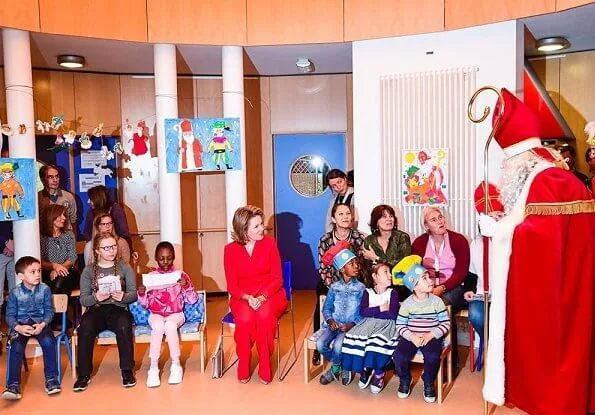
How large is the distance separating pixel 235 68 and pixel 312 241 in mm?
2600

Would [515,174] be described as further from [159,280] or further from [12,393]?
[12,393]

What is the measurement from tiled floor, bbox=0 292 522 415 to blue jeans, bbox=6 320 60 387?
14 centimetres

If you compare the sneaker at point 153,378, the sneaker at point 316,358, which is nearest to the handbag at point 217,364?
the sneaker at point 153,378

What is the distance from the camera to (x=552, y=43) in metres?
5.23

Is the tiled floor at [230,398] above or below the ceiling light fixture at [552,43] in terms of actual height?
below

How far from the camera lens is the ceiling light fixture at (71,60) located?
18.2ft

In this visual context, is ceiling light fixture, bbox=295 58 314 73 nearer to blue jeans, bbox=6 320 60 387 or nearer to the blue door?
the blue door

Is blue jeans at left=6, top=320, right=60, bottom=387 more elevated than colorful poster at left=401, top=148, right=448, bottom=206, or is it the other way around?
colorful poster at left=401, top=148, right=448, bottom=206

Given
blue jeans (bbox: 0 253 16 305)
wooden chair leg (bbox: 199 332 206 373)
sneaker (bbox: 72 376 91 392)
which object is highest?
blue jeans (bbox: 0 253 16 305)

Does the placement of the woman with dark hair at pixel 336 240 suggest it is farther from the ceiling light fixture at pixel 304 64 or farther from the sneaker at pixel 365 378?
the ceiling light fixture at pixel 304 64

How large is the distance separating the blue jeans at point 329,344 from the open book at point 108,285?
1474 mm

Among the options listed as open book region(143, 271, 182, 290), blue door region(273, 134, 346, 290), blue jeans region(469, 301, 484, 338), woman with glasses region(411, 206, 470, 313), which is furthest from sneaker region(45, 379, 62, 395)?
blue door region(273, 134, 346, 290)

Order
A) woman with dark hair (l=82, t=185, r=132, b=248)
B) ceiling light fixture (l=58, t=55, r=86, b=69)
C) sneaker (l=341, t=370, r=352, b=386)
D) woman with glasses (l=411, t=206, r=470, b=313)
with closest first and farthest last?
sneaker (l=341, t=370, r=352, b=386), woman with glasses (l=411, t=206, r=470, b=313), woman with dark hair (l=82, t=185, r=132, b=248), ceiling light fixture (l=58, t=55, r=86, b=69)

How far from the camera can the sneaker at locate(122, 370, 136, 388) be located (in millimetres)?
4090
